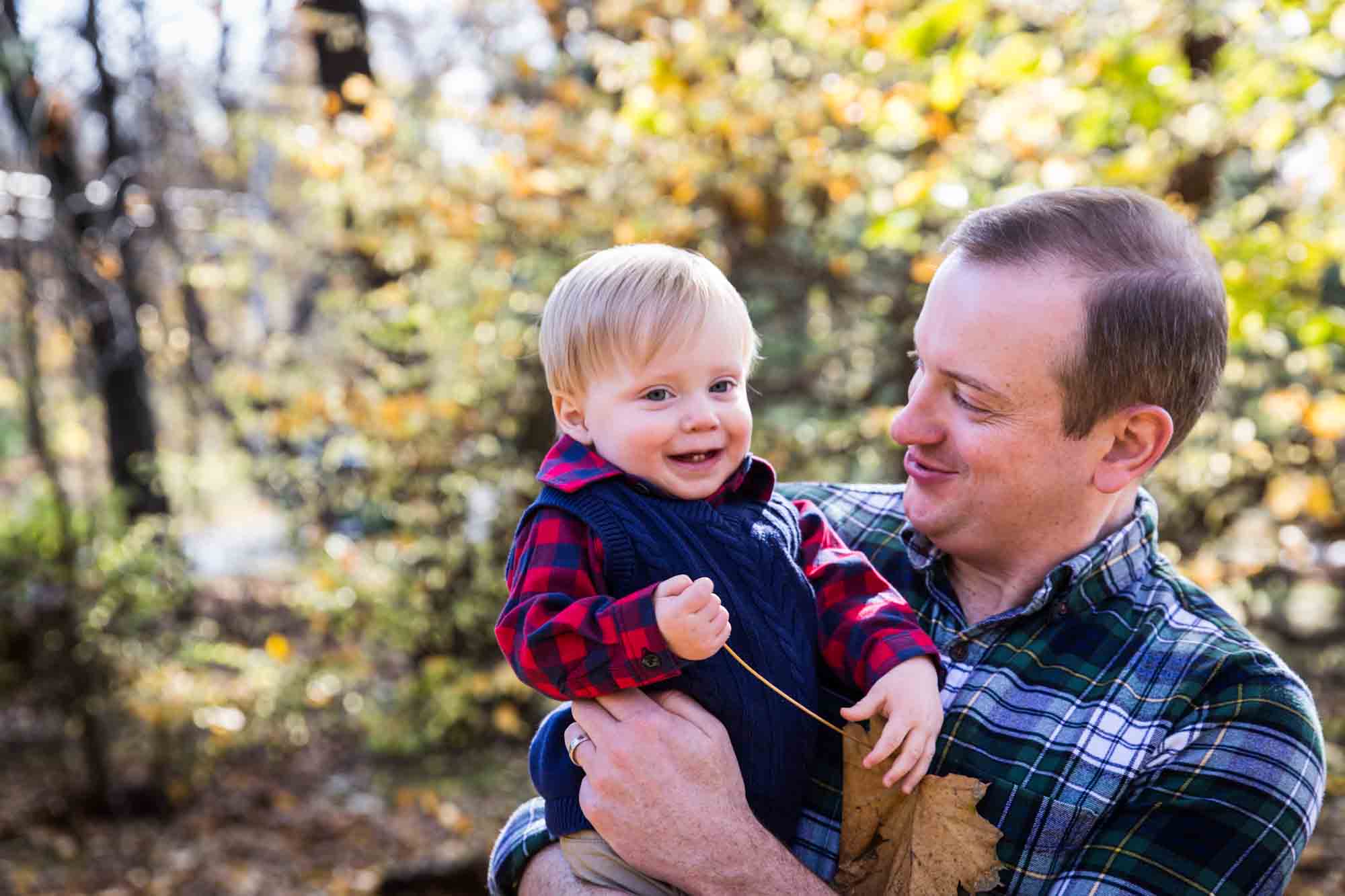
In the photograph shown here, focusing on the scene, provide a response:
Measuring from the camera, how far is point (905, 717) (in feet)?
5.65

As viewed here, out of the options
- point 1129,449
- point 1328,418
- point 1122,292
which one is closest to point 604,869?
point 1129,449

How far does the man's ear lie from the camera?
2037mm

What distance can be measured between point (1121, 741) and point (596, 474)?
2.94ft

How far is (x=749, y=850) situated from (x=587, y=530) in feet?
1.78

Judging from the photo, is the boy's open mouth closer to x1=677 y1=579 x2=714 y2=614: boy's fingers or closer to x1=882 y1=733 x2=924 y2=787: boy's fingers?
x1=677 y1=579 x2=714 y2=614: boy's fingers

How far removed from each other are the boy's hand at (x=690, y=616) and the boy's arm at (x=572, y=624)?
22mm

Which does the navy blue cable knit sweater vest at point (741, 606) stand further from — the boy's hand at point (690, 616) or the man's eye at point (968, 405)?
the man's eye at point (968, 405)

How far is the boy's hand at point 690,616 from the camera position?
5.19ft

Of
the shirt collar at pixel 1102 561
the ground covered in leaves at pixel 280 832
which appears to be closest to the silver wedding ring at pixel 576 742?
the shirt collar at pixel 1102 561

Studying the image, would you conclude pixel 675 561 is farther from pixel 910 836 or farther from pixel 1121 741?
pixel 1121 741

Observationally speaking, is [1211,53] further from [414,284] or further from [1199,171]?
[414,284]

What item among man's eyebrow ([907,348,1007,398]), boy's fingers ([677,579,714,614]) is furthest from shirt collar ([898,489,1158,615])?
boy's fingers ([677,579,714,614])

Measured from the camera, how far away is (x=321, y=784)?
682cm

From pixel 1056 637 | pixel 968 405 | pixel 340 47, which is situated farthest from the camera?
pixel 340 47
